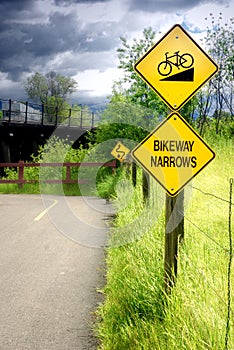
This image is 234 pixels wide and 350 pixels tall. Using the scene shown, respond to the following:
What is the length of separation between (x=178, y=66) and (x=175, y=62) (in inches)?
1.9

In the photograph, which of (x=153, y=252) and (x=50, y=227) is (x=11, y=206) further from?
(x=153, y=252)

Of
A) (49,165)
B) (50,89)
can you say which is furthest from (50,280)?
(50,89)

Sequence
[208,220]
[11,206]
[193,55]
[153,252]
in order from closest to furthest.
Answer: [193,55] < [153,252] < [208,220] < [11,206]

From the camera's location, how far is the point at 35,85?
94.1 metres

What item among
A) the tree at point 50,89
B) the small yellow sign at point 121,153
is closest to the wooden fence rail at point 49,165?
the small yellow sign at point 121,153

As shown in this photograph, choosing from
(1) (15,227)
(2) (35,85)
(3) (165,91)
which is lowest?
(1) (15,227)

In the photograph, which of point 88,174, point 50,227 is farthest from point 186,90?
point 88,174

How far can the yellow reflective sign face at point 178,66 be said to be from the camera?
4199 mm

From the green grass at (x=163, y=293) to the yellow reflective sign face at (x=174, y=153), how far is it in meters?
0.44

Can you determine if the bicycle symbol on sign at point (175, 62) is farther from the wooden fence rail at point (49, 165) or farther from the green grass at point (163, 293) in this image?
the wooden fence rail at point (49, 165)

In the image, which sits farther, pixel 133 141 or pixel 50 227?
pixel 133 141

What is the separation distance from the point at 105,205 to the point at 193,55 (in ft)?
34.2

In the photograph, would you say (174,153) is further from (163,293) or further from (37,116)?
(37,116)

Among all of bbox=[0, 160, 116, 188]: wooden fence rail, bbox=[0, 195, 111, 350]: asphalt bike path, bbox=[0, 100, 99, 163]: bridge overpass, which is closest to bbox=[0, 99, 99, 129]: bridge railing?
bbox=[0, 100, 99, 163]: bridge overpass
